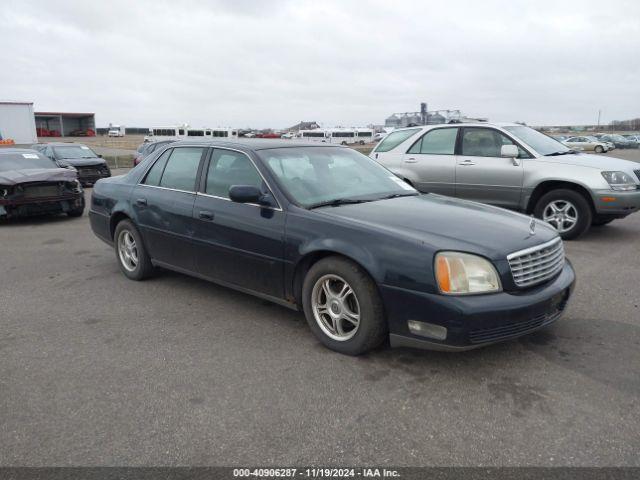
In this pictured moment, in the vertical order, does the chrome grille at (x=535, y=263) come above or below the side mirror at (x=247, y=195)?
below

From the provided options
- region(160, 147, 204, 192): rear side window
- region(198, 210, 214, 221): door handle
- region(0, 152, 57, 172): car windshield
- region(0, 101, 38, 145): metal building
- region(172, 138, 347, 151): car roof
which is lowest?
region(198, 210, 214, 221): door handle

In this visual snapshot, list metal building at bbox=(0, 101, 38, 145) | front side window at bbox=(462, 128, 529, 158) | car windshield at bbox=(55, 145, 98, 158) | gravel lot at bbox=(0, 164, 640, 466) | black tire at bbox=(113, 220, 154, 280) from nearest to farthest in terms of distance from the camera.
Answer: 1. gravel lot at bbox=(0, 164, 640, 466)
2. black tire at bbox=(113, 220, 154, 280)
3. front side window at bbox=(462, 128, 529, 158)
4. car windshield at bbox=(55, 145, 98, 158)
5. metal building at bbox=(0, 101, 38, 145)

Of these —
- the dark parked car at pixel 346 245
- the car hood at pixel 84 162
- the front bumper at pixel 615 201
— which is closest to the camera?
the dark parked car at pixel 346 245

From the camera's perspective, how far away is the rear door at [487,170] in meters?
7.91

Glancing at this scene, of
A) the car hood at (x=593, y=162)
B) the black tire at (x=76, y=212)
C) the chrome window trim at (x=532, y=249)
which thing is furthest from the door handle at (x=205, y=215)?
the black tire at (x=76, y=212)

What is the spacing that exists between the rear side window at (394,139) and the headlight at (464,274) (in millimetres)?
6365

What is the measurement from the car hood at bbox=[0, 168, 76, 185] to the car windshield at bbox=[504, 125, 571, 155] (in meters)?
7.97

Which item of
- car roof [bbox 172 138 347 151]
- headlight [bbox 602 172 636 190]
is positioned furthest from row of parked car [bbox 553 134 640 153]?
car roof [bbox 172 138 347 151]

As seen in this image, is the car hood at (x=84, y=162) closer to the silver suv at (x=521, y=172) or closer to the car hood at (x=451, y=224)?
the silver suv at (x=521, y=172)

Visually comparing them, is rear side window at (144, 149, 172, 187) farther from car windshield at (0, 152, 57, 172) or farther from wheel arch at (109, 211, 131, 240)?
car windshield at (0, 152, 57, 172)

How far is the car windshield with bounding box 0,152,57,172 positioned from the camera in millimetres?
10005

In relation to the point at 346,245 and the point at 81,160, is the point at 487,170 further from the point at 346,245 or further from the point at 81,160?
the point at 81,160

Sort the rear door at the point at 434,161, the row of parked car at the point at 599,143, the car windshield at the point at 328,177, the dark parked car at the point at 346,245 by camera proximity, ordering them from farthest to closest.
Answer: the row of parked car at the point at 599,143, the rear door at the point at 434,161, the car windshield at the point at 328,177, the dark parked car at the point at 346,245

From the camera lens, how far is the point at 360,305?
352cm
